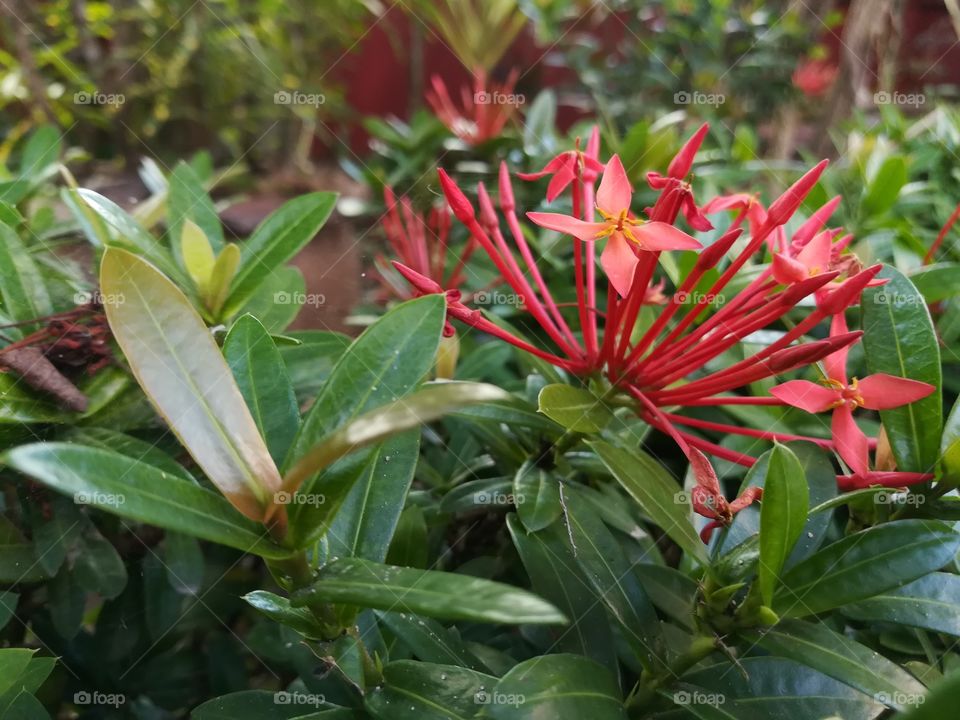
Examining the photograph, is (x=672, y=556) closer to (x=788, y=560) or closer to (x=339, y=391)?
(x=788, y=560)

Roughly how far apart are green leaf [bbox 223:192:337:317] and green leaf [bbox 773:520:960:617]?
59 cm

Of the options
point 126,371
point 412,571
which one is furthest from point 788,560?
point 126,371

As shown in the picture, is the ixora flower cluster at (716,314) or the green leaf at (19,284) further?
the green leaf at (19,284)

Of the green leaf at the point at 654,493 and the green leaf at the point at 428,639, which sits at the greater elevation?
the green leaf at the point at 654,493

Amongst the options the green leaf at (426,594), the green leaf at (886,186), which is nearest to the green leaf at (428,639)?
the green leaf at (426,594)

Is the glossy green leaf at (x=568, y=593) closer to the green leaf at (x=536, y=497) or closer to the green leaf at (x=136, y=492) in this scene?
the green leaf at (x=536, y=497)

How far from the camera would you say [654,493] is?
574mm

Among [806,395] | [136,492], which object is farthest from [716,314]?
[136,492]

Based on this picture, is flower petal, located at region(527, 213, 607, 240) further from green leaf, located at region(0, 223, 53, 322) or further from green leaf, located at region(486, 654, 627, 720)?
green leaf, located at region(0, 223, 53, 322)

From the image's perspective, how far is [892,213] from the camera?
124cm

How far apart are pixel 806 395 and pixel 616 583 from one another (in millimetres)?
226

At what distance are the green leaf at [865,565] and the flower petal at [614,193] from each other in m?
0.31

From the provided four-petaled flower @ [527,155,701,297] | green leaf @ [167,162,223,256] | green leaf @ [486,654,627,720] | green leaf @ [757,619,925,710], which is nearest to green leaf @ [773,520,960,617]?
green leaf @ [757,619,925,710]

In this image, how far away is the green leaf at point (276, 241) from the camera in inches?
30.5
